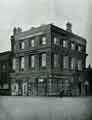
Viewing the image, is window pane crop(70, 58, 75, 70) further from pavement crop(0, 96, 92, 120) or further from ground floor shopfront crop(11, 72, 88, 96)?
pavement crop(0, 96, 92, 120)

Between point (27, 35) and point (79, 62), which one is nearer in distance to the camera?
point (27, 35)

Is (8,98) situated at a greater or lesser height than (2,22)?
lesser

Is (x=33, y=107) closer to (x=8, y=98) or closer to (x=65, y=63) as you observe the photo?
(x=8, y=98)

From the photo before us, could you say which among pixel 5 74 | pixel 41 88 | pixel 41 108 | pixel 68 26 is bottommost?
pixel 41 108

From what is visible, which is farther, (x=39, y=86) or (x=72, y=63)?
(x=72, y=63)

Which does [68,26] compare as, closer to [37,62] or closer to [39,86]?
[37,62]

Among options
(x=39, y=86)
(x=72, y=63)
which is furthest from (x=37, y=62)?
(x=72, y=63)

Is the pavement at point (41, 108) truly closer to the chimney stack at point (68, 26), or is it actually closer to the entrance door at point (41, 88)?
the entrance door at point (41, 88)

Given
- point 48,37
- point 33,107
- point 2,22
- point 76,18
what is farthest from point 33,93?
point 76,18
